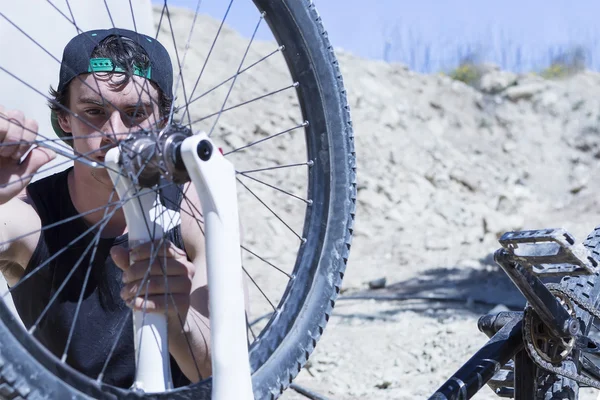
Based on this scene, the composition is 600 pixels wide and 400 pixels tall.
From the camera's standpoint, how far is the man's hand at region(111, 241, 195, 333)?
5.67 feet

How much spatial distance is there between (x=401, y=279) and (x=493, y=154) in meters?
4.97

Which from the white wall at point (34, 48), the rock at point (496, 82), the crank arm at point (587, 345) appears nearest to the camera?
the crank arm at point (587, 345)

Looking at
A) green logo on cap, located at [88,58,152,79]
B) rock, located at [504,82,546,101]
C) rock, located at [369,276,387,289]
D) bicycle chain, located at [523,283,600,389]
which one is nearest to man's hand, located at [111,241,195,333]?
green logo on cap, located at [88,58,152,79]

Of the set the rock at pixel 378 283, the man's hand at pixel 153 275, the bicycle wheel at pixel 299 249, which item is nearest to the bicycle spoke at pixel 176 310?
the man's hand at pixel 153 275

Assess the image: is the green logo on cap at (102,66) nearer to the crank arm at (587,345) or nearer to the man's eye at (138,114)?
the man's eye at (138,114)

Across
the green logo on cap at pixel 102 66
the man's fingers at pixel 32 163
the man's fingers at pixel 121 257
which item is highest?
the green logo on cap at pixel 102 66

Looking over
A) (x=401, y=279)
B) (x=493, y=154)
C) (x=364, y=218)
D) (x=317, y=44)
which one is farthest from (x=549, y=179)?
(x=317, y=44)

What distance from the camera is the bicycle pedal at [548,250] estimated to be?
1.88 metres

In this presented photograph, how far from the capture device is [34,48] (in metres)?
4.02

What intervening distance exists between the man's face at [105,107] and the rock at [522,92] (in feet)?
38.2

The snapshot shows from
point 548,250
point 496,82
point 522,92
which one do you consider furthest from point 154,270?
point 496,82

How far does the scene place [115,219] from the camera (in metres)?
2.27

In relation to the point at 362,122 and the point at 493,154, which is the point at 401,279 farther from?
the point at 493,154

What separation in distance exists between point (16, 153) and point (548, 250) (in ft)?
3.65
